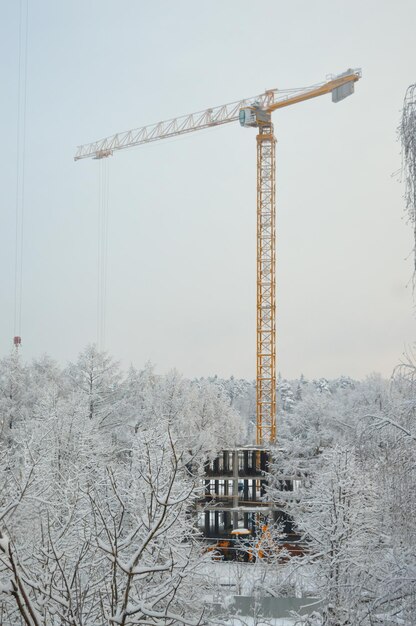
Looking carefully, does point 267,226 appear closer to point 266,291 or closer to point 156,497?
point 266,291

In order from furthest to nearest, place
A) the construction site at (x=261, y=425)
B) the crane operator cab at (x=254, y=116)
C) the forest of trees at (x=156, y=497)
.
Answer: the crane operator cab at (x=254, y=116), the construction site at (x=261, y=425), the forest of trees at (x=156, y=497)

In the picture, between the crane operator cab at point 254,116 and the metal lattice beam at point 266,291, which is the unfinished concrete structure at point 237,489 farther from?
the crane operator cab at point 254,116

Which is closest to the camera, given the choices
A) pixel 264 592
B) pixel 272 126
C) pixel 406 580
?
pixel 406 580

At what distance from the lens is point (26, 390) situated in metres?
47.5

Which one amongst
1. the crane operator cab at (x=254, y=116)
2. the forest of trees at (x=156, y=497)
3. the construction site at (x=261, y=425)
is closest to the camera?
the forest of trees at (x=156, y=497)

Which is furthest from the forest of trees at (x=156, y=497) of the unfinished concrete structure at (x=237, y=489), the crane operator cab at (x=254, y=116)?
the crane operator cab at (x=254, y=116)

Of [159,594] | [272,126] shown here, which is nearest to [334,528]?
[159,594]

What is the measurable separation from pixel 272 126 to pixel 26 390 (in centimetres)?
3481

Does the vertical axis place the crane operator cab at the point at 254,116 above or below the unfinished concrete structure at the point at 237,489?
above

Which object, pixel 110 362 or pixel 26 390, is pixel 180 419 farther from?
pixel 26 390

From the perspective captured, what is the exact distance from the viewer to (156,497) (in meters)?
5.41

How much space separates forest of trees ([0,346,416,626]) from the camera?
6.04 meters

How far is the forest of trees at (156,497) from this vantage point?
6.04 m

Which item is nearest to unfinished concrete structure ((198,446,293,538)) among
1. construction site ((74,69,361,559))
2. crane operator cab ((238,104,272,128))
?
construction site ((74,69,361,559))
